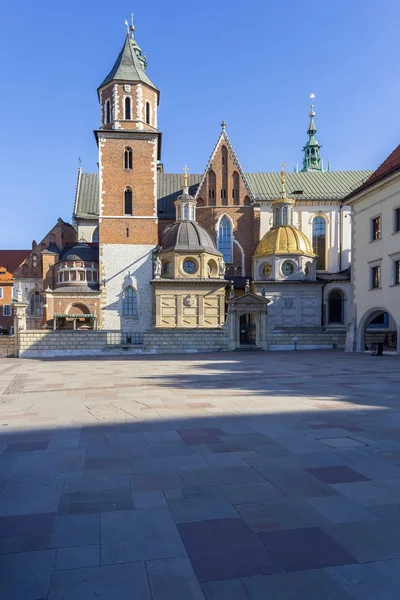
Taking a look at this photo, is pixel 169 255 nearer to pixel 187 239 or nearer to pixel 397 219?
pixel 187 239

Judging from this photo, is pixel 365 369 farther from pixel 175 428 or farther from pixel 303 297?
pixel 303 297

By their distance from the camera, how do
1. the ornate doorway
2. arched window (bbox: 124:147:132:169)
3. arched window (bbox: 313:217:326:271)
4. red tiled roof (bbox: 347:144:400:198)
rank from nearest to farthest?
red tiled roof (bbox: 347:144:400:198), the ornate doorway, arched window (bbox: 124:147:132:169), arched window (bbox: 313:217:326:271)

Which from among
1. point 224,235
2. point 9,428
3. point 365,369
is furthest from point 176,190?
point 9,428

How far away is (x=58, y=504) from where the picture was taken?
4.45 metres

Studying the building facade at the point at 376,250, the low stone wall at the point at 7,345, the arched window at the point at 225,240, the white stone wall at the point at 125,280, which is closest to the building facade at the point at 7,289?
the white stone wall at the point at 125,280

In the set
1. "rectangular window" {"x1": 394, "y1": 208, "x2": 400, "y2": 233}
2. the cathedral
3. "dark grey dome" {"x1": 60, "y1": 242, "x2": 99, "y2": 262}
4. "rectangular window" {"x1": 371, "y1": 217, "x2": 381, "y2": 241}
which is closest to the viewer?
"rectangular window" {"x1": 394, "y1": 208, "x2": 400, "y2": 233}

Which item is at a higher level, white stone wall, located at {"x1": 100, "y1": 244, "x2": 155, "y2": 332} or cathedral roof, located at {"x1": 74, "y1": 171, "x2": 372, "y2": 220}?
cathedral roof, located at {"x1": 74, "y1": 171, "x2": 372, "y2": 220}

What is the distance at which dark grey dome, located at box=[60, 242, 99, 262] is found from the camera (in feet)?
144

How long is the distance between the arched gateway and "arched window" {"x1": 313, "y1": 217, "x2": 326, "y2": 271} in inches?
638

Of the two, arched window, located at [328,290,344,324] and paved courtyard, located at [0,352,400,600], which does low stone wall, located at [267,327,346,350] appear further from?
paved courtyard, located at [0,352,400,600]

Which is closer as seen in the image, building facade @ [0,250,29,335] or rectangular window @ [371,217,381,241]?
rectangular window @ [371,217,381,241]

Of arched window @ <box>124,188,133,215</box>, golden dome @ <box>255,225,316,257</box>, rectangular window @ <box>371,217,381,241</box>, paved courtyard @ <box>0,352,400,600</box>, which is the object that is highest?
arched window @ <box>124,188,133,215</box>

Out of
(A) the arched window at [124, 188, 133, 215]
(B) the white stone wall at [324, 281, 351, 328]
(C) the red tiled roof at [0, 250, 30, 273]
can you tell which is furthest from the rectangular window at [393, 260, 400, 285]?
(C) the red tiled roof at [0, 250, 30, 273]

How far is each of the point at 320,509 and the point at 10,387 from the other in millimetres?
11404
